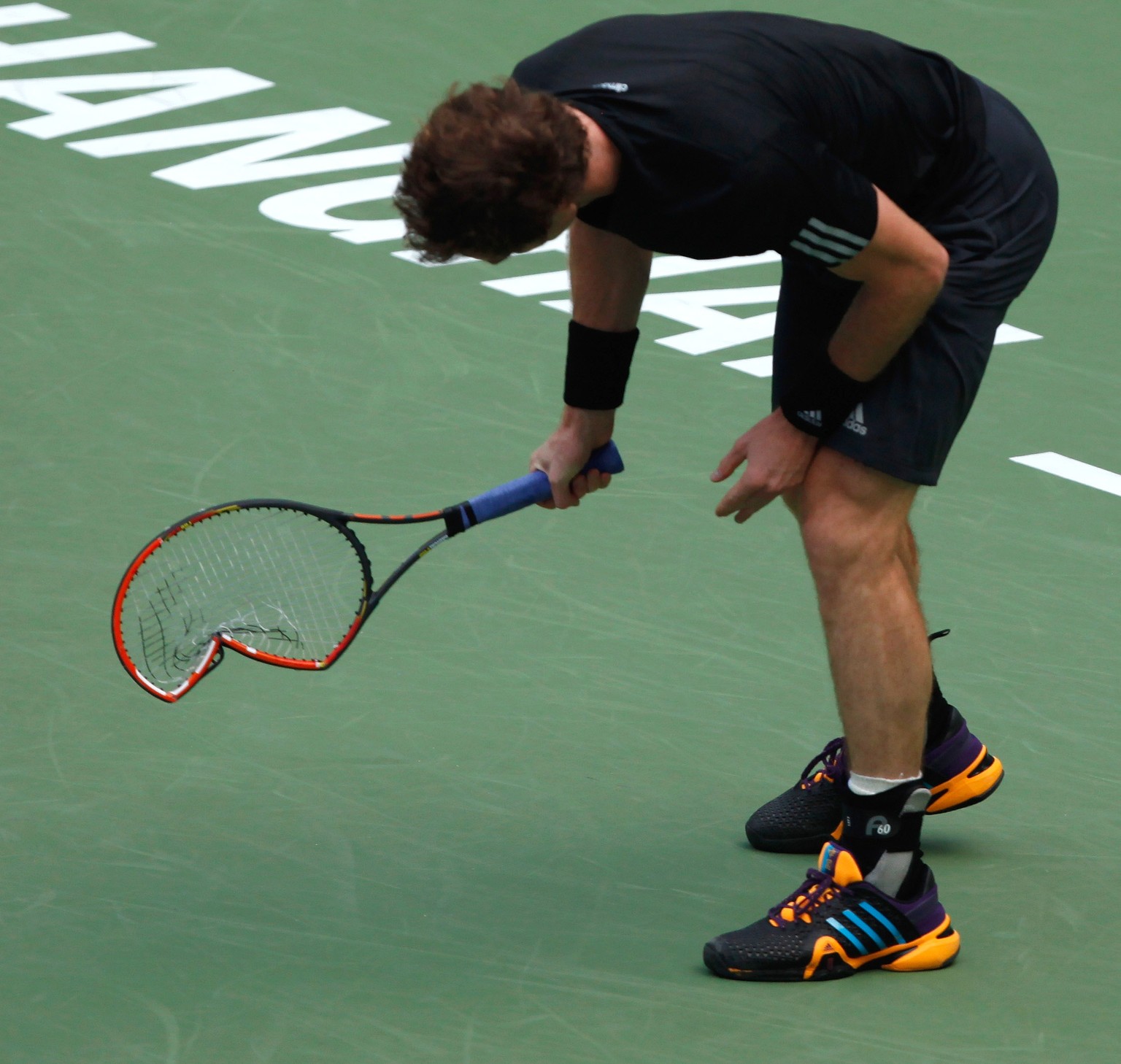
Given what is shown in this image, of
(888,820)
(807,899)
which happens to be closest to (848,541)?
(888,820)

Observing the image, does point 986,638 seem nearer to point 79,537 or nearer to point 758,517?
point 758,517

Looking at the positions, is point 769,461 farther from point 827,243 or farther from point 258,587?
point 258,587

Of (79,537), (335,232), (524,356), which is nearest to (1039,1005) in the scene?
(79,537)

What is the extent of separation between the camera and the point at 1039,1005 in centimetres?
310

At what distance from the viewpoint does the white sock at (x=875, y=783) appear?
3.25 metres

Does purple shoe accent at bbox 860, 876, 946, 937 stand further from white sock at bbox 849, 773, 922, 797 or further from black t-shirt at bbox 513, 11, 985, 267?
black t-shirt at bbox 513, 11, 985, 267

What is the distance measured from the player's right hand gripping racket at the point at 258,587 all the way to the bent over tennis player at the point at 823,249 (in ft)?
0.71

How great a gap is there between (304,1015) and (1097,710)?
178cm

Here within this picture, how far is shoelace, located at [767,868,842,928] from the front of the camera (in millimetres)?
3221

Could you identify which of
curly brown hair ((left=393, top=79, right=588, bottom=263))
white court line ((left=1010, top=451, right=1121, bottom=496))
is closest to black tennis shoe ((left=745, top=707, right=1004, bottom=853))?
curly brown hair ((left=393, top=79, right=588, bottom=263))

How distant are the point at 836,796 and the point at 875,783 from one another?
38 cm

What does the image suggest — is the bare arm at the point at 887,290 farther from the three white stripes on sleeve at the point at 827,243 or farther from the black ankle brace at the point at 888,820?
the black ankle brace at the point at 888,820

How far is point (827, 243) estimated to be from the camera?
2947 millimetres

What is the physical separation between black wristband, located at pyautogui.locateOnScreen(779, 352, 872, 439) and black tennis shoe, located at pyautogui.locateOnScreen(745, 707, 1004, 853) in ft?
2.31
